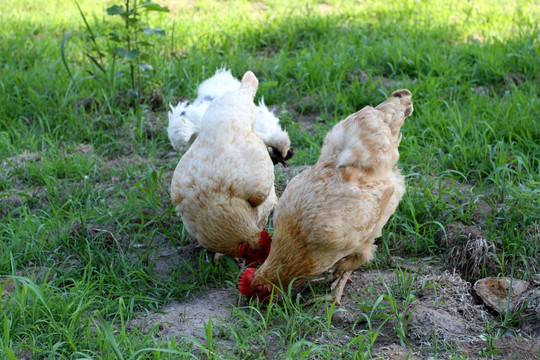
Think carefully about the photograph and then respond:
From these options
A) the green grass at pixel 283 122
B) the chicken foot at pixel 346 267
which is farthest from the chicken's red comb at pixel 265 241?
the chicken foot at pixel 346 267

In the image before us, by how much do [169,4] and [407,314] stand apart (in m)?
6.21

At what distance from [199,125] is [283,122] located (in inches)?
44.2

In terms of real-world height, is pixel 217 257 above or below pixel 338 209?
below

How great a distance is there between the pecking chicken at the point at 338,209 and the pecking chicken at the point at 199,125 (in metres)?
1.03

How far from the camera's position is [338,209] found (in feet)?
11.2

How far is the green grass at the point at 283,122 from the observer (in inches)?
128

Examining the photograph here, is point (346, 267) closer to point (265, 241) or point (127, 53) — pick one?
point (265, 241)

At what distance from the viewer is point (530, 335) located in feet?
10.6

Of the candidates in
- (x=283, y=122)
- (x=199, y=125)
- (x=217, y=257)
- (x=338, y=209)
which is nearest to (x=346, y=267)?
(x=338, y=209)

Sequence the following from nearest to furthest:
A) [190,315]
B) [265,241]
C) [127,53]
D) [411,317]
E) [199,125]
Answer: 1. [411,317]
2. [190,315]
3. [265,241]
4. [199,125]
5. [127,53]

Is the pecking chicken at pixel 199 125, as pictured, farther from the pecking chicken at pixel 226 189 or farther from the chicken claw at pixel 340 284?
the chicken claw at pixel 340 284

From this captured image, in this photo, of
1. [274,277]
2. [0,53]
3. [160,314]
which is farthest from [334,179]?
[0,53]

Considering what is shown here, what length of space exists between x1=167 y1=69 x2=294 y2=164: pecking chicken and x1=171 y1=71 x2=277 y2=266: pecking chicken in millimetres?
664

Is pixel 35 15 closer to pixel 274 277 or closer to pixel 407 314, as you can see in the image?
pixel 274 277
